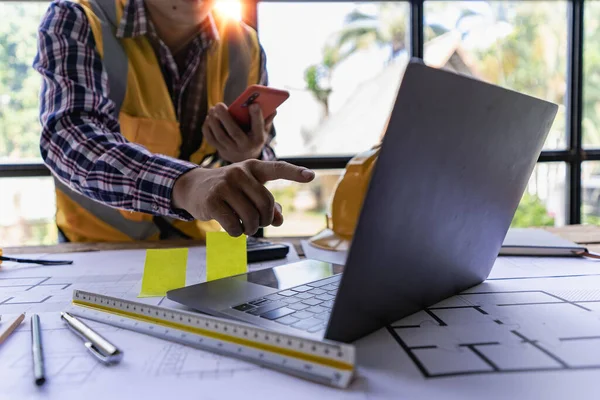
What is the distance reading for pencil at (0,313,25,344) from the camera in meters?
0.49

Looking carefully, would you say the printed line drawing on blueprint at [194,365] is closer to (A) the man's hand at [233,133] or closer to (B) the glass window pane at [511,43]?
(A) the man's hand at [233,133]

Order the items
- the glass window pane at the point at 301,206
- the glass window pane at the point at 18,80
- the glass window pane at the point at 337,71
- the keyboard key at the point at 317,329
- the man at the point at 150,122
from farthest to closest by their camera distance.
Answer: the glass window pane at the point at 301,206, the glass window pane at the point at 337,71, the glass window pane at the point at 18,80, the man at the point at 150,122, the keyboard key at the point at 317,329

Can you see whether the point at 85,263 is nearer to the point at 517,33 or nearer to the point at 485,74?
the point at 485,74

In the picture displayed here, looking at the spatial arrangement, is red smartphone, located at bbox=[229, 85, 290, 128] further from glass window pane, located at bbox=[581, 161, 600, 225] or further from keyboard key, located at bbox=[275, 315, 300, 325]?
glass window pane, located at bbox=[581, 161, 600, 225]

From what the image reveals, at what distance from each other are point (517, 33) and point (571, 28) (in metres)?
0.30

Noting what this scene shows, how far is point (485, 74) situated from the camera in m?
2.29

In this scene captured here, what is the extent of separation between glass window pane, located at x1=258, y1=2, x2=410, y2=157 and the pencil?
155 cm

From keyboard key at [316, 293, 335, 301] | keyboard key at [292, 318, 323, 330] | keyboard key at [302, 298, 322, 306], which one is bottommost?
keyboard key at [316, 293, 335, 301]

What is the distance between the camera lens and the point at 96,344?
0.46m

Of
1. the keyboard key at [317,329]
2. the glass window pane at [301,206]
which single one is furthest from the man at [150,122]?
the glass window pane at [301,206]

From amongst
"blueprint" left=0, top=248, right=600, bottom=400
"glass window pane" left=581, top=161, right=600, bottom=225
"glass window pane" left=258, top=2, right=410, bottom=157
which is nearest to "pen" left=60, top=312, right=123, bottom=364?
"blueprint" left=0, top=248, right=600, bottom=400

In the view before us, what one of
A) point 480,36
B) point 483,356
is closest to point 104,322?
point 483,356

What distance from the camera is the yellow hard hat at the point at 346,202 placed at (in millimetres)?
970

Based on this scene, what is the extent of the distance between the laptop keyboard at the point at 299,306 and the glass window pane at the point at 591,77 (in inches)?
78.9
